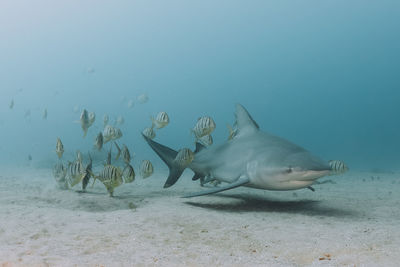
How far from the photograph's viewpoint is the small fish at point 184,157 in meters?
6.26

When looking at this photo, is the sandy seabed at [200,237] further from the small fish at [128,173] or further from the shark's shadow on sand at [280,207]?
the small fish at [128,173]

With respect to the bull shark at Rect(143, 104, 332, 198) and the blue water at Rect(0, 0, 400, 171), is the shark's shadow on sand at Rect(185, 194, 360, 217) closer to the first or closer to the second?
the bull shark at Rect(143, 104, 332, 198)

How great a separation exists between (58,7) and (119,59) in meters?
49.1

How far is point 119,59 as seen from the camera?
467 ft

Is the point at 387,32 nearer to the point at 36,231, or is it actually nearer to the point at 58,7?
the point at 58,7

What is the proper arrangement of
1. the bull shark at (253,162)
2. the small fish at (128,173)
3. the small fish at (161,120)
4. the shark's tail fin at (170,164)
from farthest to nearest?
the small fish at (161,120)
the shark's tail fin at (170,164)
the small fish at (128,173)
the bull shark at (253,162)

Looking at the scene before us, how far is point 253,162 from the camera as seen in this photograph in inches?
202

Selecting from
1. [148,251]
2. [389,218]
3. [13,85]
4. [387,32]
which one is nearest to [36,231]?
[148,251]

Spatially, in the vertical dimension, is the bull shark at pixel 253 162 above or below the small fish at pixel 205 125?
below

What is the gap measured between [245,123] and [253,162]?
4.27 feet

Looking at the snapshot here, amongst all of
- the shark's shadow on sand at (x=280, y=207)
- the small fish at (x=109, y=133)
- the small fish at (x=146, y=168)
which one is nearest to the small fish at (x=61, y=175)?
the small fish at (x=109, y=133)

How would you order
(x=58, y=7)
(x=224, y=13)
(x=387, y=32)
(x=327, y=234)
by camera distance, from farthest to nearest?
(x=387, y=32) → (x=224, y=13) → (x=58, y=7) → (x=327, y=234)

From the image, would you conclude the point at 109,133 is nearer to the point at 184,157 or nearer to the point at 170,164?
the point at 170,164

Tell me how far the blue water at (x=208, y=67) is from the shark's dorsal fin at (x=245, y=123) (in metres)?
71.9
